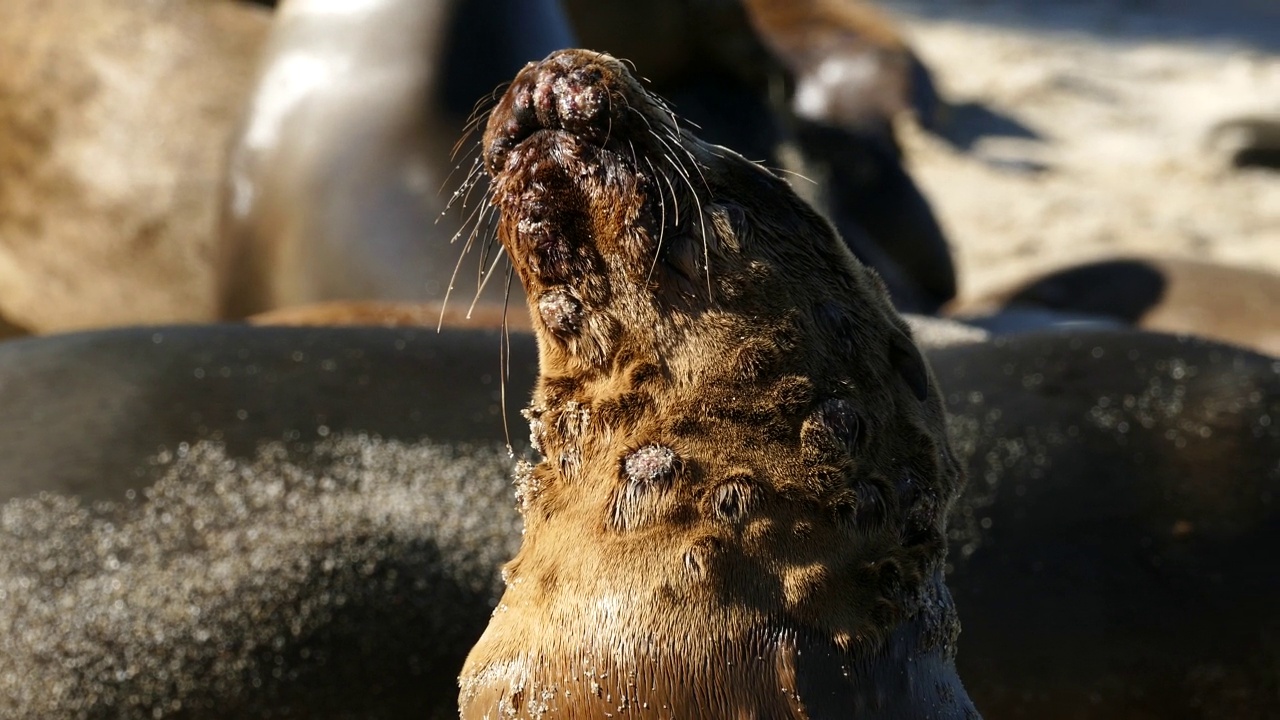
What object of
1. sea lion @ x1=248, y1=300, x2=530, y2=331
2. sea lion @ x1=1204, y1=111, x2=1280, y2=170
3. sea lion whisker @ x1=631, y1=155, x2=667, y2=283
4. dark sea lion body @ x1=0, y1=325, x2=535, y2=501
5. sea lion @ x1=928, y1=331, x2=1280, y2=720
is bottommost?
sea lion @ x1=1204, y1=111, x2=1280, y2=170

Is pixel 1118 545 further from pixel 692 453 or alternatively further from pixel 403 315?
pixel 403 315

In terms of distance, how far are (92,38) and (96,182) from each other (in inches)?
20.4

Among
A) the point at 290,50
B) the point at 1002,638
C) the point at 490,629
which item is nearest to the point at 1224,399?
the point at 1002,638

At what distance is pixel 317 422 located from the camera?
3.05 metres

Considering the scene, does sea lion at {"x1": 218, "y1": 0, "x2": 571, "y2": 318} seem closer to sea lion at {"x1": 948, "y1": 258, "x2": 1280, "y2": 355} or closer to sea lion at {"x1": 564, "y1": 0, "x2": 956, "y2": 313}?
sea lion at {"x1": 564, "y1": 0, "x2": 956, "y2": 313}

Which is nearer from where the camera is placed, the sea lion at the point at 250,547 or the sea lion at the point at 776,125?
the sea lion at the point at 250,547

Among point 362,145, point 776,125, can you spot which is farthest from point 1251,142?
point 362,145

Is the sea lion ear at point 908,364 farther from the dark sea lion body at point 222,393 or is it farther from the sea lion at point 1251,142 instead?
the sea lion at point 1251,142

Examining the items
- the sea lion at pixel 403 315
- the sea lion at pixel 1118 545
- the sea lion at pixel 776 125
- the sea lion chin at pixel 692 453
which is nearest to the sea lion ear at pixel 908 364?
the sea lion chin at pixel 692 453

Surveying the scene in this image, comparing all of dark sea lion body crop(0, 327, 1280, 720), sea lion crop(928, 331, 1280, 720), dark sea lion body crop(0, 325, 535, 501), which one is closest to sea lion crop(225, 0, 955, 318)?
dark sea lion body crop(0, 325, 535, 501)

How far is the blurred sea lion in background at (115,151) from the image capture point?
17.4 ft

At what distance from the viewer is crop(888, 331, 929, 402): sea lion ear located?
1.85m

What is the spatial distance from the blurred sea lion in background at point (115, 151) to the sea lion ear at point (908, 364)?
12.3 feet

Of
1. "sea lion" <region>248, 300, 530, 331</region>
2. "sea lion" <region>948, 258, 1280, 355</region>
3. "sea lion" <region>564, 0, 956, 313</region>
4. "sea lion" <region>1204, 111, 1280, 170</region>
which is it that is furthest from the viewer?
"sea lion" <region>1204, 111, 1280, 170</region>
